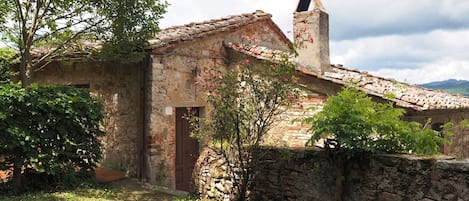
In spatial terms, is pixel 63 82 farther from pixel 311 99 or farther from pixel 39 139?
pixel 311 99

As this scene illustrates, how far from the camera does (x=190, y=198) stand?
7008 mm

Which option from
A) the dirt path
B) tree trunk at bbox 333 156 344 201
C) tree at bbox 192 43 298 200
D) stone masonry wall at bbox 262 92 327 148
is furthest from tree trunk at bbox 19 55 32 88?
tree trunk at bbox 333 156 344 201

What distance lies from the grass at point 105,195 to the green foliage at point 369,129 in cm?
327

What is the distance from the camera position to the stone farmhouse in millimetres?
8414

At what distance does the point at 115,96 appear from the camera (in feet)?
30.4

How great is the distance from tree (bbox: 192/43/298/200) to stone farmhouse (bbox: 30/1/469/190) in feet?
6.16

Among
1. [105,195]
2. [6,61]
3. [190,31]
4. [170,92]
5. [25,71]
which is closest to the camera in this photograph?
Answer: [105,195]

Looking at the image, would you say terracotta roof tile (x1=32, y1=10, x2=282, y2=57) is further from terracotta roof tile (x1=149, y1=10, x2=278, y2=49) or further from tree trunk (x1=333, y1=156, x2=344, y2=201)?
tree trunk (x1=333, y1=156, x2=344, y2=201)

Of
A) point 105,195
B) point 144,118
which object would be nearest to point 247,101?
point 105,195

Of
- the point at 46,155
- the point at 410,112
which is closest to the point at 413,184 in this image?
the point at 410,112

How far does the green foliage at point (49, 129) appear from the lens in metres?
6.27

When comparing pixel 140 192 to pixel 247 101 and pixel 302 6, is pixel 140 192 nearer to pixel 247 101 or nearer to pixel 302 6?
pixel 247 101

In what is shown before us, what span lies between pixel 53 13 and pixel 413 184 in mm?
6948

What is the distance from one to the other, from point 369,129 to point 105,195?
4770mm
